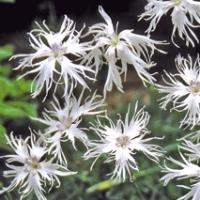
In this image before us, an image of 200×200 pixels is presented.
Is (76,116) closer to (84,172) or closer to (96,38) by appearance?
(96,38)


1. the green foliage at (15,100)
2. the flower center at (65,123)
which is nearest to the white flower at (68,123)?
the flower center at (65,123)

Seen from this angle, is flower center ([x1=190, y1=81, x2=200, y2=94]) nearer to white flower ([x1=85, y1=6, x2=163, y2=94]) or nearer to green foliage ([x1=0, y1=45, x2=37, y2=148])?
white flower ([x1=85, y1=6, x2=163, y2=94])

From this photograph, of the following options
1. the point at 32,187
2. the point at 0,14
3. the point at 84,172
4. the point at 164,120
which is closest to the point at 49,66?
the point at 32,187

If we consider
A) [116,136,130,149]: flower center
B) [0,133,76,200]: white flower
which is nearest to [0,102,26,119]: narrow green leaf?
[0,133,76,200]: white flower

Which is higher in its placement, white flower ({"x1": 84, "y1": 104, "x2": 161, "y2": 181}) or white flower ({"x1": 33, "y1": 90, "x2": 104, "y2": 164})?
white flower ({"x1": 33, "y1": 90, "x2": 104, "y2": 164})

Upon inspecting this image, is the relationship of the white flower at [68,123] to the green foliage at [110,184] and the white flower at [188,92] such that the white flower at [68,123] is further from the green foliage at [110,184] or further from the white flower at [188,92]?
the green foliage at [110,184]

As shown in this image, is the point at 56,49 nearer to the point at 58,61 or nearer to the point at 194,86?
the point at 58,61
